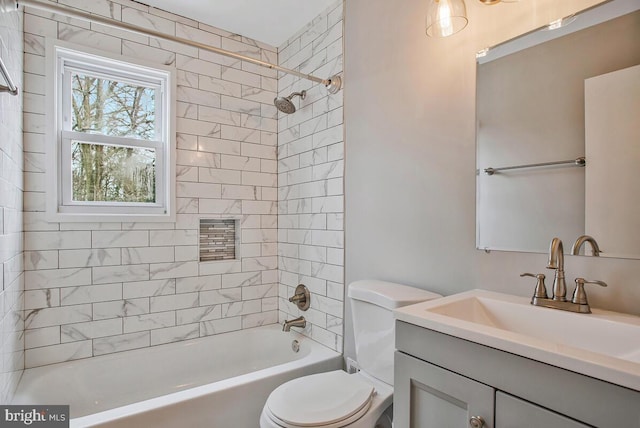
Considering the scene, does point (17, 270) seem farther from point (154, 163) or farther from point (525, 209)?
point (525, 209)

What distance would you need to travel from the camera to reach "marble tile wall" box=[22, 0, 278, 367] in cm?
202

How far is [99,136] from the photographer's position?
229cm

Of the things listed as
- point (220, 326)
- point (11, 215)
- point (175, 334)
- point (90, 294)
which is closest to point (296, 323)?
point (220, 326)

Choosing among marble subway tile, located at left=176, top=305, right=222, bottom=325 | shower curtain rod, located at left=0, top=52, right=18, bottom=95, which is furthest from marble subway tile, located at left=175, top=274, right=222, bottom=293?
shower curtain rod, located at left=0, top=52, right=18, bottom=95

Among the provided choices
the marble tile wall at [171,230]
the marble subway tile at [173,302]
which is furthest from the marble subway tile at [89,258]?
the marble subway tile at [173,302]

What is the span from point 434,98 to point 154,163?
188 centimetres

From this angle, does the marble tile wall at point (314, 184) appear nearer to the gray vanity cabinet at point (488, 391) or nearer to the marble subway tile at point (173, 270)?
the marble subway tile at point (173, 270)

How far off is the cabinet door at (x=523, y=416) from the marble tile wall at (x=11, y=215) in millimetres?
1751

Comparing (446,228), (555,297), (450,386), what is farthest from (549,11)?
(450,386)

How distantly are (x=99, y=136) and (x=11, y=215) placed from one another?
864mm

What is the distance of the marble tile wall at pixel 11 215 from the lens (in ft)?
4.59

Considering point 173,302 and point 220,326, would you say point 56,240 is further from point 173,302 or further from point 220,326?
point 220,326

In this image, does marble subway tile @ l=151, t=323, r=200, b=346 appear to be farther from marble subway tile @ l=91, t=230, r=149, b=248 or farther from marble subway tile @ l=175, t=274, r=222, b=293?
marble subway tile @ l=91, t=230, r=149, b=248

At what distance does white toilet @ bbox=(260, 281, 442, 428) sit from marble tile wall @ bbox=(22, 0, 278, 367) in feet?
3.86
